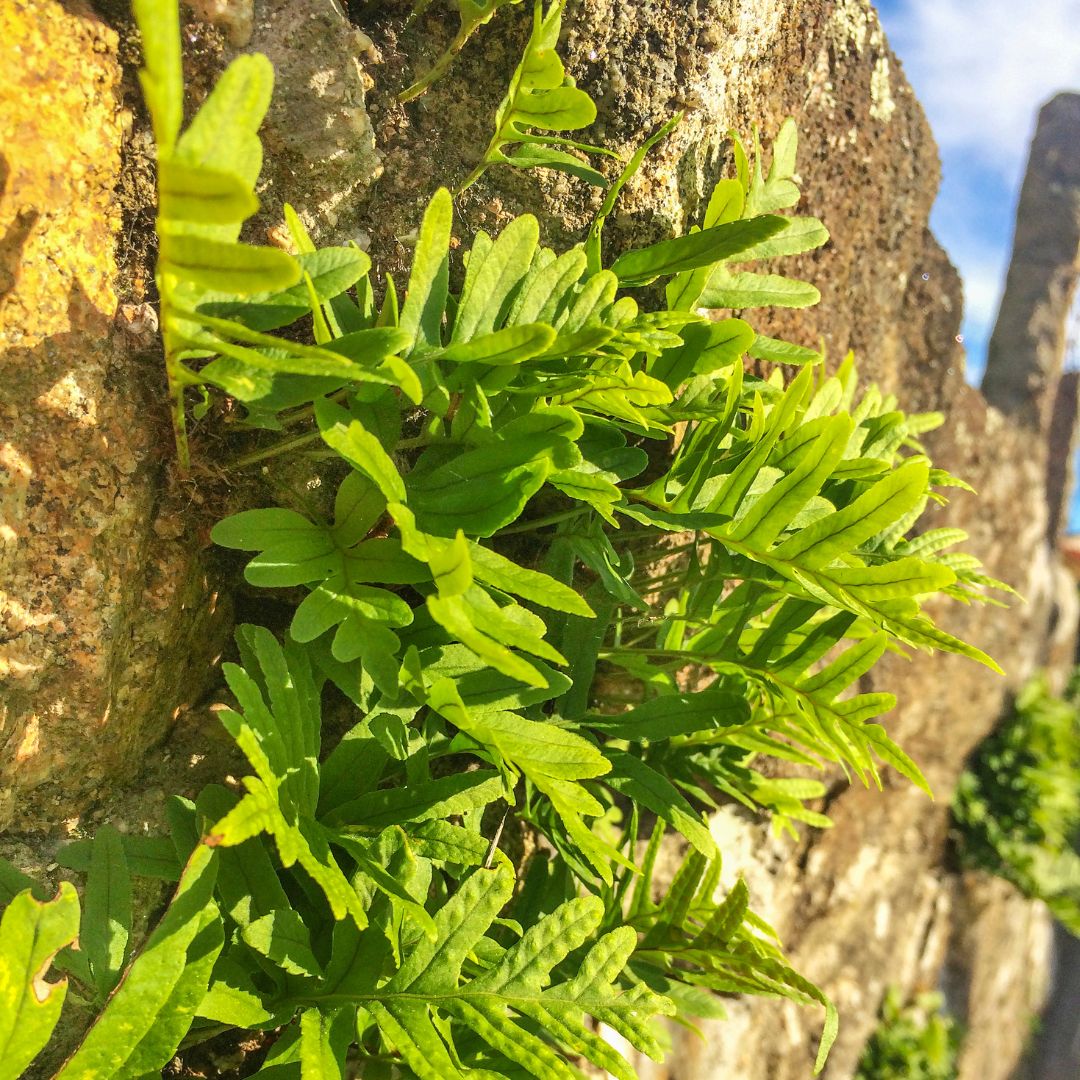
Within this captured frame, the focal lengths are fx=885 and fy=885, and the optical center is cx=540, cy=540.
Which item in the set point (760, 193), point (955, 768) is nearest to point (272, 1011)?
point (760, 193)

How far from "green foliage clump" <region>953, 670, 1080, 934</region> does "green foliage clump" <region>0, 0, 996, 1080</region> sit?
9.18ft

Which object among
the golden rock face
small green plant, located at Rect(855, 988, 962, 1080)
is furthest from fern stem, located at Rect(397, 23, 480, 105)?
small green plant, located at Rect(855, 988, 962, 1080)

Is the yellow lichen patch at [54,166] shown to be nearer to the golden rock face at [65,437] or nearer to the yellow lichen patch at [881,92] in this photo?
the golden rock face at [65,437]

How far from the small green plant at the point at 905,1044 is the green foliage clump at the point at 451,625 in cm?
241

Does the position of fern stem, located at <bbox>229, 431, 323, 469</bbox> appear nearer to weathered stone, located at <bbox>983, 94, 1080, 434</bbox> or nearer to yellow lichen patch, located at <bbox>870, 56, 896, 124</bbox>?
yellow lichen patch, located at <bbox>870, 56, 896, 124</bbox>

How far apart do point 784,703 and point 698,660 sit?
15 centimetres

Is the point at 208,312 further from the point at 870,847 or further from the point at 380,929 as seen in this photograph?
the point at 870,847

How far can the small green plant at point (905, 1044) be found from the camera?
10.5 ft

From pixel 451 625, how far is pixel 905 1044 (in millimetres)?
3320

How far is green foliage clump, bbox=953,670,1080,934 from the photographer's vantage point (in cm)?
361

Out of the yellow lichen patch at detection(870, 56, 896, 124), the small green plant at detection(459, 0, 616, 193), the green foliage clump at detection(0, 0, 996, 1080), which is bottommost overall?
the green foliage clump at detection(0, 0, 996, 1080)

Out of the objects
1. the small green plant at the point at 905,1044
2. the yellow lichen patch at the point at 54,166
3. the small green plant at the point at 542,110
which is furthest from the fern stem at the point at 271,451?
the small green plant at the point at 905,1044

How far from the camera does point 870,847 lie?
111 inches

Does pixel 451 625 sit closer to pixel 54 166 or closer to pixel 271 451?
pixel 271 451
